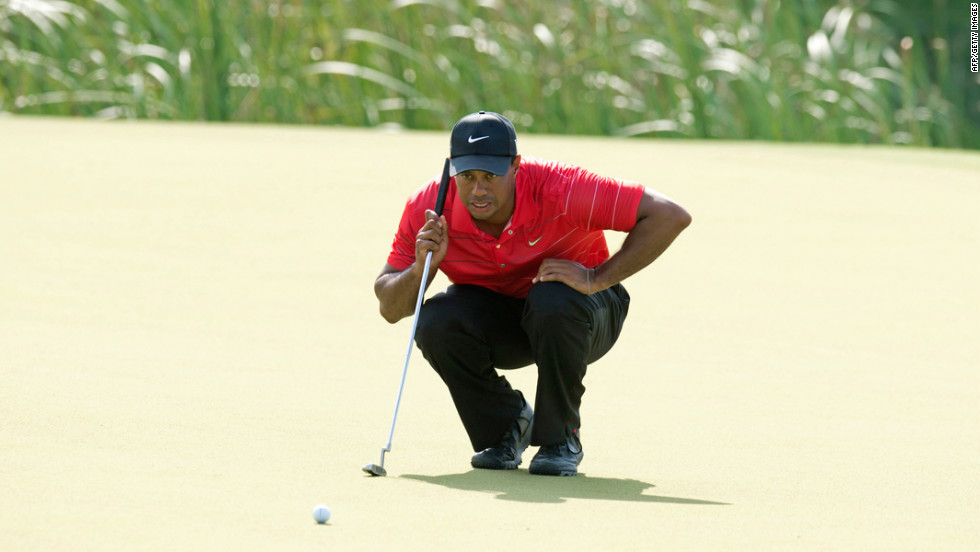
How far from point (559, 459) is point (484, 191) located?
0.95 metres

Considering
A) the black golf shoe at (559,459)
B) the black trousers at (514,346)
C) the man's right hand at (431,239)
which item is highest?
the man's right hand at (431,239)

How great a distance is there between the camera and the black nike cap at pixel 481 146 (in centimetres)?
535

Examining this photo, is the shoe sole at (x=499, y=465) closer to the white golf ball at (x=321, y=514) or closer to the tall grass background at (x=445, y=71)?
the white golf ball at (x=321, y=514)

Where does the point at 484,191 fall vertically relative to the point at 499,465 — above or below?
above

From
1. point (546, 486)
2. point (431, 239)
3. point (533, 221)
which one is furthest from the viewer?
point (533, 221)

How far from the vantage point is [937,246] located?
11.4 m

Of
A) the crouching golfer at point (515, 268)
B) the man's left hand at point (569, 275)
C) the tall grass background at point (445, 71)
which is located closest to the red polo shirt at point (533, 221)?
Result: the crouching golfer at point (515, 268)

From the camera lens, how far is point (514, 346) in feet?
18.9

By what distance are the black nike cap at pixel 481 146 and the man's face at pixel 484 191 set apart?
4 centimetres

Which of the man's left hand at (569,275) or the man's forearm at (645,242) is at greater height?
the man's forearm at (645,242)

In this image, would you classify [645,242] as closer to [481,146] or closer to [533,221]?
[533,221]

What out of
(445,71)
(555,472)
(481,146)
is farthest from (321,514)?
(445,71)

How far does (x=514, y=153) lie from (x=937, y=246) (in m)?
6.68

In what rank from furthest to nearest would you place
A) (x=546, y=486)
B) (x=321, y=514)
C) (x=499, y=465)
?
(x=499, y=465) → (x=546, y=486) → (x=321, y=514)
